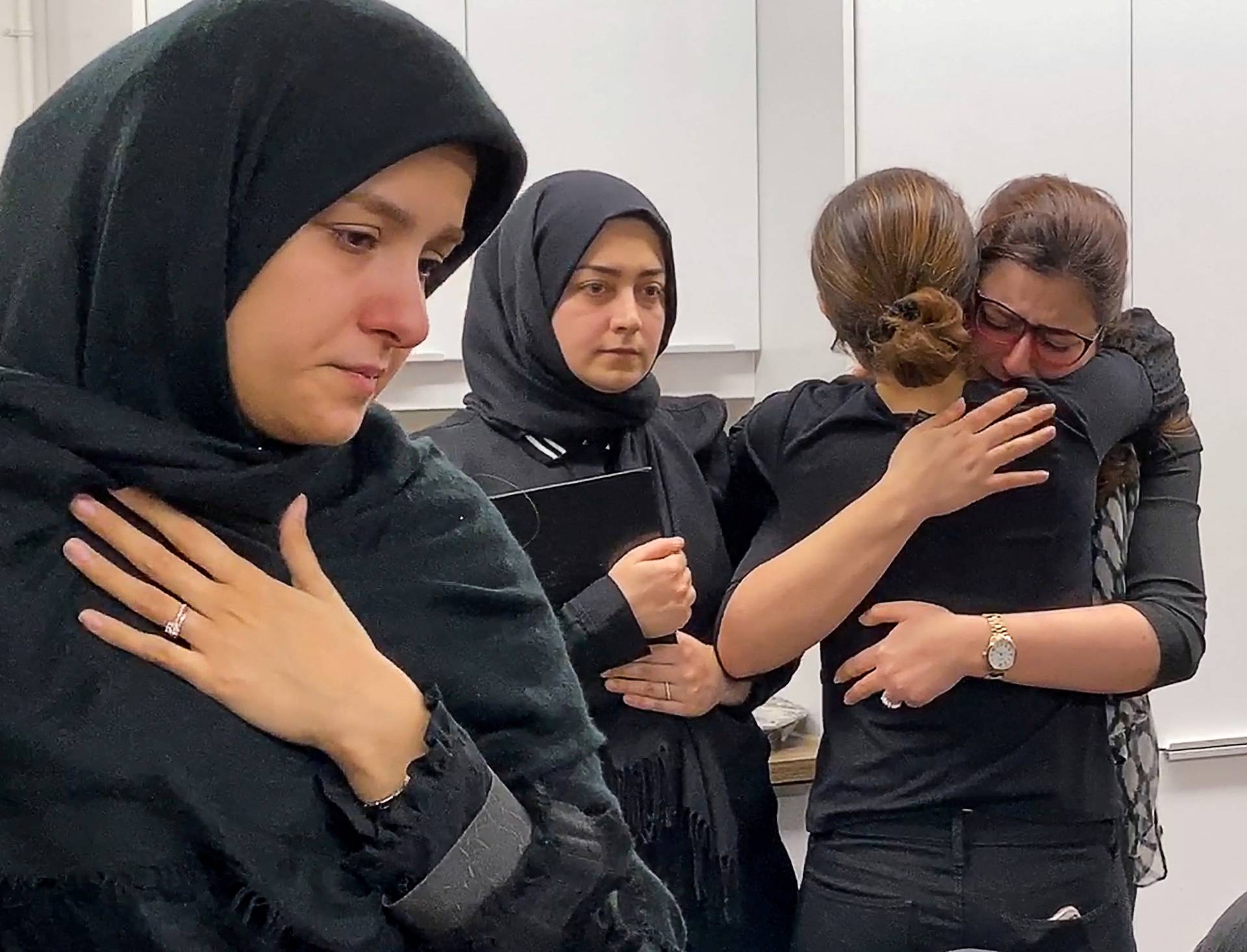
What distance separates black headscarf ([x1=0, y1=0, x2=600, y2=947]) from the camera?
2.66 feet

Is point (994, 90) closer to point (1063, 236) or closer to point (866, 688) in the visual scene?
point (1063, 236)

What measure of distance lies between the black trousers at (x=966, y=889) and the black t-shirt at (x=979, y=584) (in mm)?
24

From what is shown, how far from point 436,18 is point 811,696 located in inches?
50.3

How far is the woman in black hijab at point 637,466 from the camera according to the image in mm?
1467

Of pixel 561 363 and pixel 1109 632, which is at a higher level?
pixel 561 363

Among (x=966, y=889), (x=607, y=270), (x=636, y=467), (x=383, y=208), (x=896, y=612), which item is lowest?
(x=966, y=889)

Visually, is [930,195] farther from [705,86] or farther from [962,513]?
[705,86]

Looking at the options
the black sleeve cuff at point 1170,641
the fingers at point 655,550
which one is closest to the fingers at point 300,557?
the fingers at point 655,550

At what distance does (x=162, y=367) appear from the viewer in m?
0.83

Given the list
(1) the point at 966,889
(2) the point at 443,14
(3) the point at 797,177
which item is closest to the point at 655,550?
(1) the point at 966,889

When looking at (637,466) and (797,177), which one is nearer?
(637,466)

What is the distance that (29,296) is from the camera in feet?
2.77

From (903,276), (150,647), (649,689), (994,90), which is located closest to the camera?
(150,647)

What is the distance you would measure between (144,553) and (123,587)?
24mm
